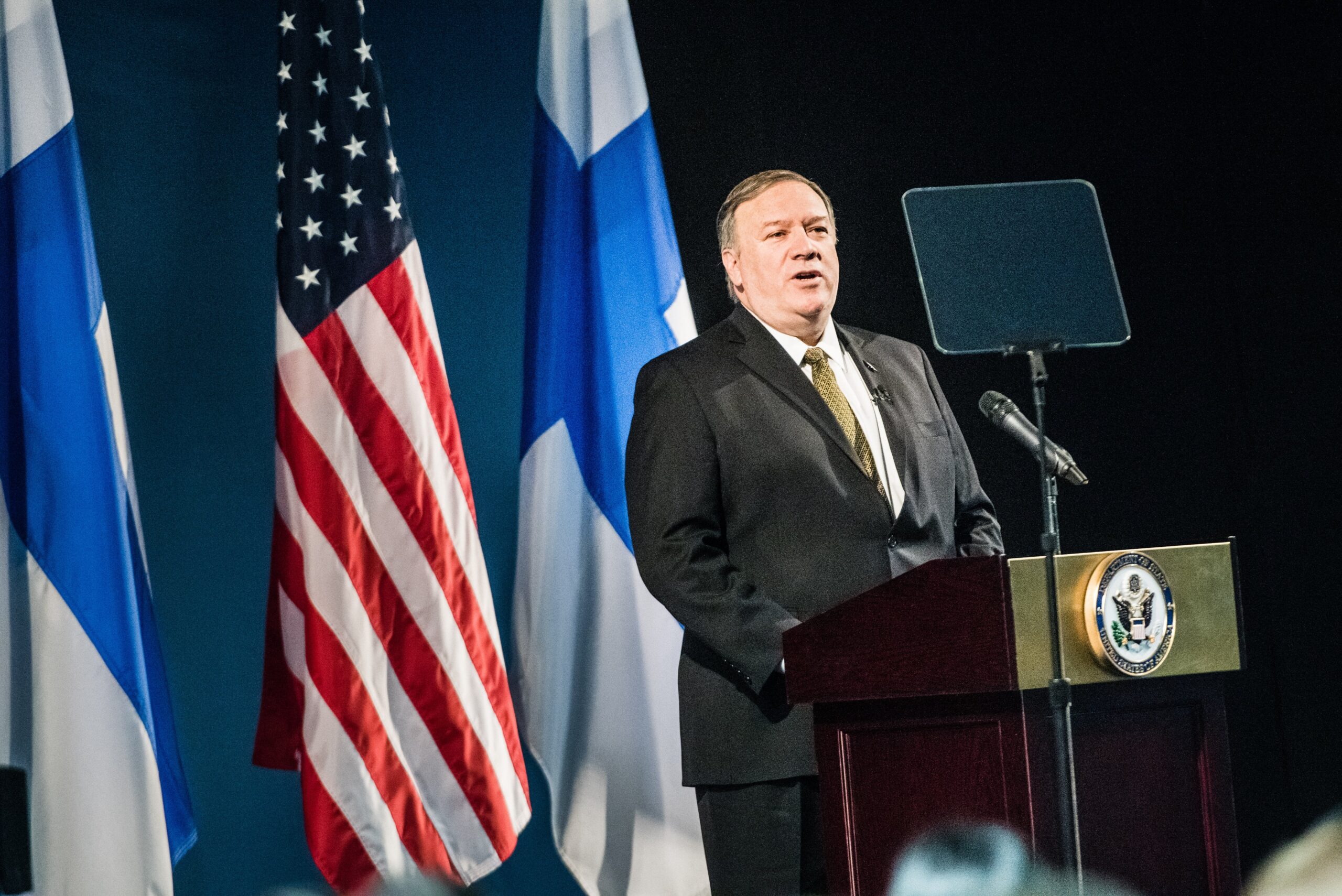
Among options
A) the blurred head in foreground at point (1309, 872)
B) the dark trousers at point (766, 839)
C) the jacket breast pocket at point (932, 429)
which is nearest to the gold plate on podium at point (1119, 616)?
the dark trousers at point (766, 839)

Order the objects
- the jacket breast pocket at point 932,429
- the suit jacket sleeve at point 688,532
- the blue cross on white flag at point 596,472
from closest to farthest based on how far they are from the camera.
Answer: the suit jacket sleeve at point 688,532 < the jacket breast pocket at point 932,429 < the blue cross on white flag at point 596,472

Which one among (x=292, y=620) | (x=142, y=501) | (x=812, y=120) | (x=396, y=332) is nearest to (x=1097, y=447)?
(x=812, y=120)

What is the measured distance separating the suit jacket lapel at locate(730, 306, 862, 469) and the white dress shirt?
20mm

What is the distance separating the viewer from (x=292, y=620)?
2.80m

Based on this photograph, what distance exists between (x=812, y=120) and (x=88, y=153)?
1736mm

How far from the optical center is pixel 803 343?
2523 mm

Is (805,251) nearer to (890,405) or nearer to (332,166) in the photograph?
(890,405)

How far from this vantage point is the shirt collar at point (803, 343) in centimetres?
249

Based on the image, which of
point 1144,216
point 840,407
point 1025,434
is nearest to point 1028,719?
point 1025,434

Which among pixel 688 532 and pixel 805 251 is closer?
pixel 688 532

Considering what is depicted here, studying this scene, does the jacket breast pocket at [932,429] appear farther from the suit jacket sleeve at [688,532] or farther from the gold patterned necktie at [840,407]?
the suit jacket sleeve at [688,532]

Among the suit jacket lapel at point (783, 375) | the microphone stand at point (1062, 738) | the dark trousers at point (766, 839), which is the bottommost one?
the dark trousers at point (766, 839)

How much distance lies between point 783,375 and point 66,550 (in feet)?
4.56

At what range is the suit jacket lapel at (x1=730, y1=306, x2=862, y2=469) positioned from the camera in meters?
2.36
